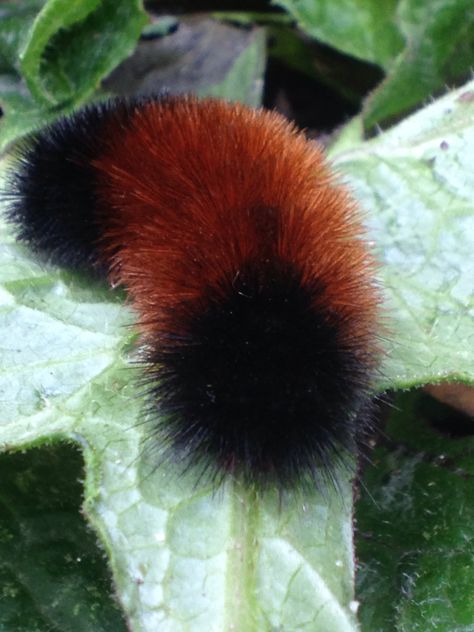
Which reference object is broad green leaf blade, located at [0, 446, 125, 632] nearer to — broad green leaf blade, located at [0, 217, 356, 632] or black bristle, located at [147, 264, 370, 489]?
broad green leaf blade, located at [0, 217, 356, 632]

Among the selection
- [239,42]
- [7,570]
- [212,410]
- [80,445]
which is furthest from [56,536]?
[239,42]

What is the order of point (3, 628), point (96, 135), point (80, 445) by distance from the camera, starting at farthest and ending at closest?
1. point (96, 135)
2. point (3, 628)
3. point (80, 445)

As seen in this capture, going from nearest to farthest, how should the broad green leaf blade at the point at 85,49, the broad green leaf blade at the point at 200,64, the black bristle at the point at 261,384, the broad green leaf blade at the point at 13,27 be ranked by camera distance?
the black bristle at the point at 261,384, the broad green leaf blade at the point at 85,49, the broad green leaf blade at the point at 13,27, the broad green leaf blade at the point at 200,64

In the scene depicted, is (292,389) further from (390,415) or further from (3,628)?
(3,628)

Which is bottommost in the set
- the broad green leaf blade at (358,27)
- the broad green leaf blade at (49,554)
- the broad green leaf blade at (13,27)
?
the broad green leaf blade at (49,554)

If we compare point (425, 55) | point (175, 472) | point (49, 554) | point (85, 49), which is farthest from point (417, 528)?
point (85, 49)

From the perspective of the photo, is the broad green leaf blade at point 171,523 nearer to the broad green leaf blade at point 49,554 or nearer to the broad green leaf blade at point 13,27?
the broad green leaf blade at point 49,554

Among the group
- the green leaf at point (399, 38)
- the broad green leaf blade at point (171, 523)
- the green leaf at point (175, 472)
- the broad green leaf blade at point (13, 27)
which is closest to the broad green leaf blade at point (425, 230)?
the green leaf at point (175, 472)
